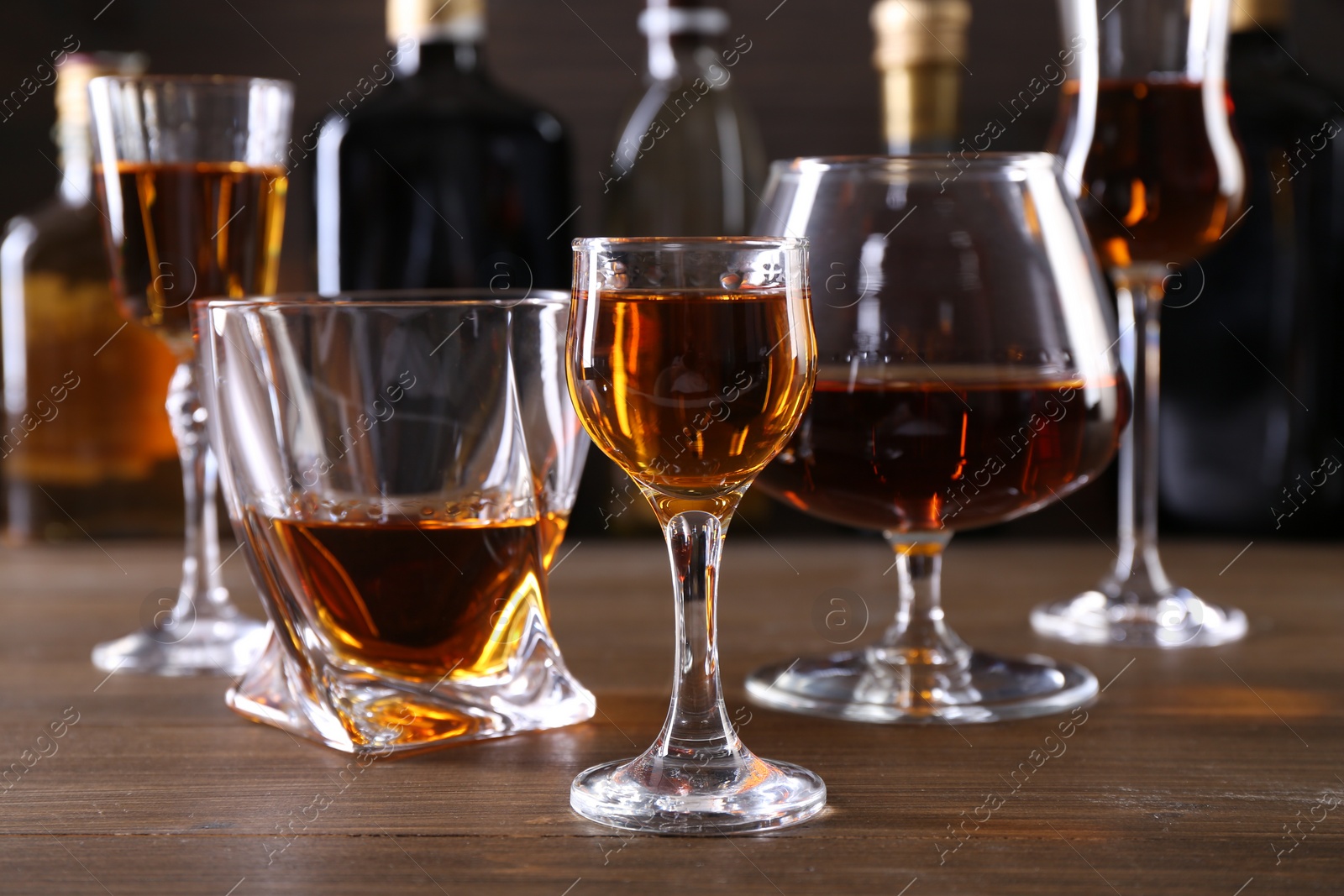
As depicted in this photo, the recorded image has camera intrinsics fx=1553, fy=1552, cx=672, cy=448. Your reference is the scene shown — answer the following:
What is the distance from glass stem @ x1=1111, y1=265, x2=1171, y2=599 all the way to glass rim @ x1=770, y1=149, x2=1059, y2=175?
0.26m

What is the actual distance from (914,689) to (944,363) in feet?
0.50

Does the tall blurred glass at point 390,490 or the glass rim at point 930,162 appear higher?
the glass rim at point 930,162

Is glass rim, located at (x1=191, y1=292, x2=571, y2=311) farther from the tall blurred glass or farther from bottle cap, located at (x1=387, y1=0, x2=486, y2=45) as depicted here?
bottle cap, located at (x1=387, y1=0, x2=486, y2=45)

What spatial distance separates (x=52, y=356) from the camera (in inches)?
47.8

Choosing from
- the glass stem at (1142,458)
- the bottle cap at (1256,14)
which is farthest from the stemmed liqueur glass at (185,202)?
the bottle cap at (1256,14)

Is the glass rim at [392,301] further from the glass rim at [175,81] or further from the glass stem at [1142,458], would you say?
the glass stem at [1142,458]

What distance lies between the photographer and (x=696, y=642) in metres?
0.57

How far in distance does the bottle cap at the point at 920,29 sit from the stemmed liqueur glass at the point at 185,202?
0.46 m

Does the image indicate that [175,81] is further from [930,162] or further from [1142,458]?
[1142,458]

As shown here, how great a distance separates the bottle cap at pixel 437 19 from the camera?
1105mm

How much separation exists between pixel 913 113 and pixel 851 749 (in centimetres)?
61

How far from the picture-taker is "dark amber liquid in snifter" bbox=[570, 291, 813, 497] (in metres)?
0.54

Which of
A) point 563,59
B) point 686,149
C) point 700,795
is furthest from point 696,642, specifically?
point 563,59

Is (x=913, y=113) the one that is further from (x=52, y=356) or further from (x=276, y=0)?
(x=52, y=356)
